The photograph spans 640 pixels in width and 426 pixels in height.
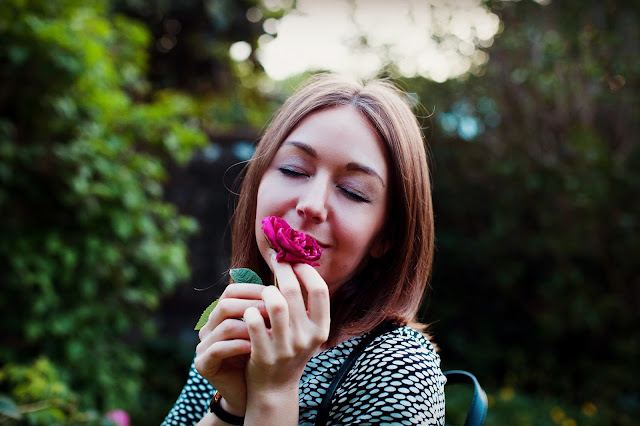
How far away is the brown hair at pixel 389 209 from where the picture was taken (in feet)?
4.43

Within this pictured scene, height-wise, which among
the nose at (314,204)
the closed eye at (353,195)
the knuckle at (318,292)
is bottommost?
the knuckle at (318,292)

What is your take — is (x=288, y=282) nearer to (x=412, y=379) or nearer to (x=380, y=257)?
(x=412, y=379)

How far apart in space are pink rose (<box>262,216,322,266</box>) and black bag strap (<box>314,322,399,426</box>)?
226 millimetres

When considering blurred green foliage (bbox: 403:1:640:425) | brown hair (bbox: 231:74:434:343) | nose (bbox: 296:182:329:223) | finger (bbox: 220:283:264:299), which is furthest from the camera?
blurred green foliage (bbox: 403:1:640:425)

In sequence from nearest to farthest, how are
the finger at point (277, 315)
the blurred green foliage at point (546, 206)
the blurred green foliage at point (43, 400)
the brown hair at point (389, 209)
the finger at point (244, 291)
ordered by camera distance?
the finger at point (277, 315) → the finger at point (244, 291) → the brown hair at point (389, 209) → the blurred green foliage at point (43, 400) → the blurred green foliage at point (546, 206)

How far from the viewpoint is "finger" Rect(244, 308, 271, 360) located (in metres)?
0.99

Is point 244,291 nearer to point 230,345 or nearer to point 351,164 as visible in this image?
point 230,345

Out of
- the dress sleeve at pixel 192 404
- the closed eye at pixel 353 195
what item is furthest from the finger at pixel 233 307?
the dress sleeve at pixel 192 404

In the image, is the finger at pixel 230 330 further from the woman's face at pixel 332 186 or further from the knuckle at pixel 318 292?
the woman's face at pixel 332 186

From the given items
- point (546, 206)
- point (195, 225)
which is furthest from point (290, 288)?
point (546, 206)

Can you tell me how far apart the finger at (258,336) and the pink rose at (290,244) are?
0.15m

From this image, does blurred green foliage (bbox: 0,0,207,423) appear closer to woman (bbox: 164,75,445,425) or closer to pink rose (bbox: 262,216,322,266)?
woman (bbox: 164,75,445,425)

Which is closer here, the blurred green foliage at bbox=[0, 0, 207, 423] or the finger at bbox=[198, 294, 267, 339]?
the finger at bbox=[198, 294, 267, 339]

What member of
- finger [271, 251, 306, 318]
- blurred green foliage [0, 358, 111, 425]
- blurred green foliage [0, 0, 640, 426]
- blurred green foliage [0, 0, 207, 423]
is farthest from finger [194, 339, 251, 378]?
blurred green foliage [0, 0, 207, 423]
